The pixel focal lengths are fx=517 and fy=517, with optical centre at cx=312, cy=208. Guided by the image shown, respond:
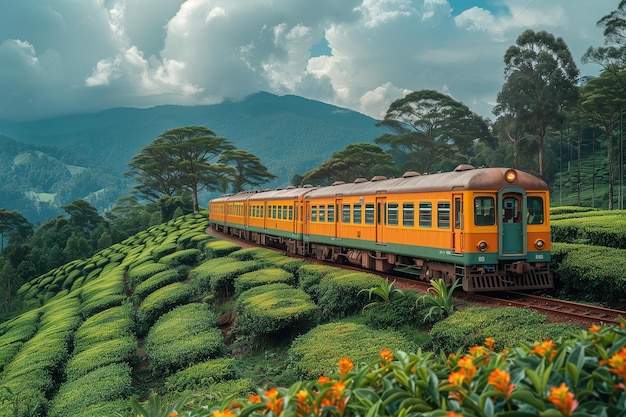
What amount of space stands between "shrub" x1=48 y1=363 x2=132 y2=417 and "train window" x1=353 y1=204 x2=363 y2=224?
7.26 m

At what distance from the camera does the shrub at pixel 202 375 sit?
27.0ft

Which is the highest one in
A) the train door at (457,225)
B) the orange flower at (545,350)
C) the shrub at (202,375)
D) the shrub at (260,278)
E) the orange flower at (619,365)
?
the train door at (457,225)

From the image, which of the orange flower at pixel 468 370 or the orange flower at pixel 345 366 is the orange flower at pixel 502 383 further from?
the orange flower at pixel 345 366

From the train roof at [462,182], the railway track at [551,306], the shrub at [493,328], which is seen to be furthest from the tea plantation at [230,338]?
the train roof at [462,182]

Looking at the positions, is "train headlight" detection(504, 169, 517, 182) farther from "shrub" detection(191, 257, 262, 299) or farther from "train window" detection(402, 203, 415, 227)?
"shrub" detection(191, 257, 262, 299)

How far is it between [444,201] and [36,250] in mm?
41982

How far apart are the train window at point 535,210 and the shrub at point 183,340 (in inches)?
266

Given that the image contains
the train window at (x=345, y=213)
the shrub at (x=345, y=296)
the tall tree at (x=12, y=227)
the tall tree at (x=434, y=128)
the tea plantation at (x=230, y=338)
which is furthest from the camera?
the tall tree at (x=12, y=227)

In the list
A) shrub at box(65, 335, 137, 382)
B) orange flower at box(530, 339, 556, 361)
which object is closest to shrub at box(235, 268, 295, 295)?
shrub at box(65, 335, 137, 382)

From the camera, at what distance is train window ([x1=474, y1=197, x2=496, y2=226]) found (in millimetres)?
10148

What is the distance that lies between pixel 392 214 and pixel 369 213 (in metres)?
1.26

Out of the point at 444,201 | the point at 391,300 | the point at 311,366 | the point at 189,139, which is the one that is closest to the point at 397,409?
the point at 311,366

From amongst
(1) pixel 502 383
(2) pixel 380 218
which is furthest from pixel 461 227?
(1) pixel 502 383

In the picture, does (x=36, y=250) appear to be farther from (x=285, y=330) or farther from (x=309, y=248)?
(x=285, y=330)
